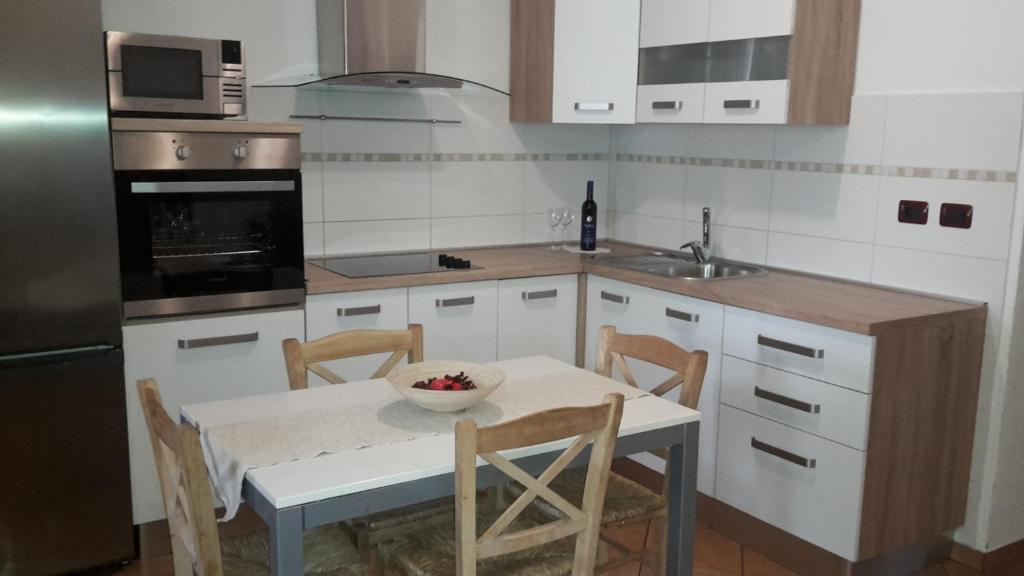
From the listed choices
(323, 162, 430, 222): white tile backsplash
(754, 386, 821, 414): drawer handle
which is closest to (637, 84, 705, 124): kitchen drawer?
(323, 162, 430, 222): white tile backsplash

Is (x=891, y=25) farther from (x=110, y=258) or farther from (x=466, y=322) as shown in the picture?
(x=110, y=258)

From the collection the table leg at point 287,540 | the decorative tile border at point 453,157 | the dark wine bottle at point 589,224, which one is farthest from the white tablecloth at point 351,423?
the dark wine bottle at point 589,224

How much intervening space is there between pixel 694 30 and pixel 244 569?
2553 millimetres

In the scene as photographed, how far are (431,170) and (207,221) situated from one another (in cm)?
120

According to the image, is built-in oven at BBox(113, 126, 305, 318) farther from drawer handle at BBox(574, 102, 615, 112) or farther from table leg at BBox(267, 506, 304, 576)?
table leg at BBox(267, 506, 304, 576)

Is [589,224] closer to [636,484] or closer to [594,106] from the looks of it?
[594,106]

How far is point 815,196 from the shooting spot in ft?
11.5

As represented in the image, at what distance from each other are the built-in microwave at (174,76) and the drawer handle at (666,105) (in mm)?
1608

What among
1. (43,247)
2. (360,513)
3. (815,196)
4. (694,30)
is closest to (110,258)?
(43,247)

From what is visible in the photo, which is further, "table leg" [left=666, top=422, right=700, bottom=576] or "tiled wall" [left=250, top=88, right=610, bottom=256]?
"tiled wall" [left=250, top=88, right=610, bottom=256]

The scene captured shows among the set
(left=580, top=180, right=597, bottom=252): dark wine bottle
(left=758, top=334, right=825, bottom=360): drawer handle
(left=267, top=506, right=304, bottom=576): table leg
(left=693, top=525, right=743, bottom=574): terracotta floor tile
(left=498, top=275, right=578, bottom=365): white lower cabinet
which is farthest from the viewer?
(left=580, top=180, right=597, bottom=252): dark wine bottle

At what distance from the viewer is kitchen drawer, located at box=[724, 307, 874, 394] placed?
9.06 feet

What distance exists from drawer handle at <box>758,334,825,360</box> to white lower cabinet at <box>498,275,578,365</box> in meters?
0.99

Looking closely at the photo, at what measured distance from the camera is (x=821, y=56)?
3.21m
